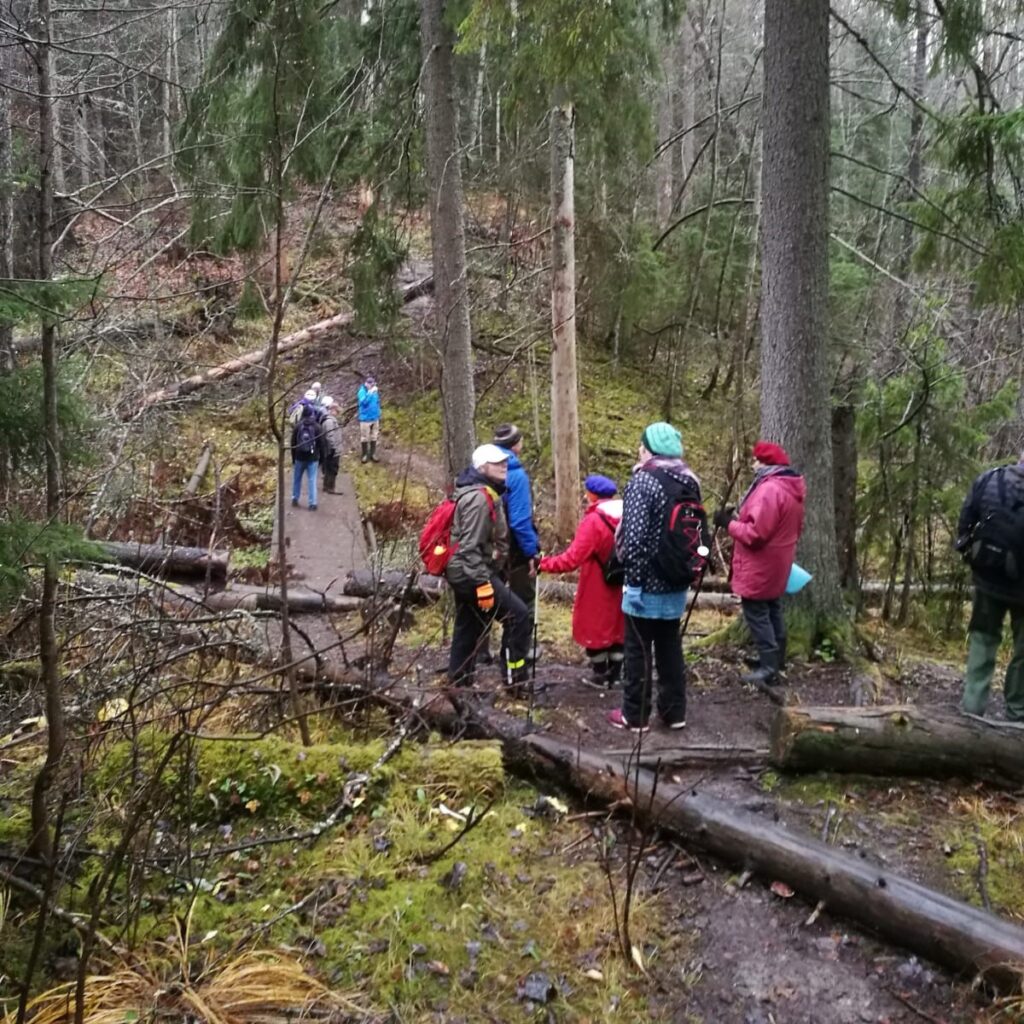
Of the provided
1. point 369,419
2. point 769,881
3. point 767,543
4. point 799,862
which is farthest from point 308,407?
point 799,862

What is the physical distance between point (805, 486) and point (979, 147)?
2.84 metres

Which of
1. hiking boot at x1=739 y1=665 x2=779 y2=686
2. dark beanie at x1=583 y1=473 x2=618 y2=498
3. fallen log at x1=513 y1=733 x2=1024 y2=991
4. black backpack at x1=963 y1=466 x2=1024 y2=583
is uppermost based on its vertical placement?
dark beanie at x1=583 y1=473 x2=618 y2=498

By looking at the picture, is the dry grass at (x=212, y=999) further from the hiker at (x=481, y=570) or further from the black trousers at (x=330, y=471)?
the black trousers at (x=330, y=471)

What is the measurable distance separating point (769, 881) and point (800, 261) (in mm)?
4447

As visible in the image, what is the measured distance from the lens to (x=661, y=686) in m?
5.50

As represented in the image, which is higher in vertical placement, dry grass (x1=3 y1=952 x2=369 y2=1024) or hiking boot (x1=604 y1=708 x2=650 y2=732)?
hiking boot (x1=604 y1=708 x2=650 y2=732)

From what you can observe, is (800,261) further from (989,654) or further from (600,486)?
(989,654)

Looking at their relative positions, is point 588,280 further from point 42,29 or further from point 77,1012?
point 77,1012

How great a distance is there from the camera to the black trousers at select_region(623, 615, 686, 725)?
534cm

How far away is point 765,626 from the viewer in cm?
629

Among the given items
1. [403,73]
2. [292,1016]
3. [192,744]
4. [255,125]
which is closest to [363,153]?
[403,73]

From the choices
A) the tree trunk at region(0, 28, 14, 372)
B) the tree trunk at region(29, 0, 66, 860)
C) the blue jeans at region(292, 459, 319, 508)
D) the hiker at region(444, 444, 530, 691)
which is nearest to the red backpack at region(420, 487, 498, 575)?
the hiker at region(444, 444, 530, 691)

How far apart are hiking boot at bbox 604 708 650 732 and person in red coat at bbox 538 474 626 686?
84 centimetres

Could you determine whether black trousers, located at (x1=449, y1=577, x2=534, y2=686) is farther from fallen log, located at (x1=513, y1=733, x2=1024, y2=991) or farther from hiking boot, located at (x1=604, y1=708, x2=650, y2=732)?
fallen log, located at (x1=513, y1=733, x2=1024, y2=991)
